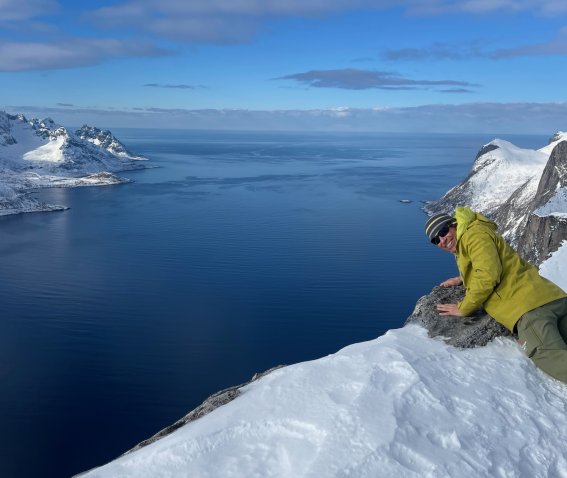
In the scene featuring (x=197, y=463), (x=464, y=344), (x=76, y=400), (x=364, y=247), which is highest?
(x=464, y=344)

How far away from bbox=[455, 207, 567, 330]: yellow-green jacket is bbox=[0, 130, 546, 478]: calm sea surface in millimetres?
29873

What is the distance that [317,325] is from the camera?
52.0 metres

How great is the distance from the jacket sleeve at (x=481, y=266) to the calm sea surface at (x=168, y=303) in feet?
97.8

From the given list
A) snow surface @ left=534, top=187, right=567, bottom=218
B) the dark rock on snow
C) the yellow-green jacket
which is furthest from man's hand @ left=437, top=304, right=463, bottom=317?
snow surface @ left=534, top=187, right=567, bottom=218

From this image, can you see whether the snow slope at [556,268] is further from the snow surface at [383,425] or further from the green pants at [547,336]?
the snow surface at [383,425]

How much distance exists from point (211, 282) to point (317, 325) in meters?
18.9

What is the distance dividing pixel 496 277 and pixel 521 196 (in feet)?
355

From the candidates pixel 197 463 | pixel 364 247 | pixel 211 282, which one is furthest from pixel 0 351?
pixel 364 247

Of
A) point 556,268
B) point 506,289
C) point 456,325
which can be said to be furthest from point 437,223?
point 556,268

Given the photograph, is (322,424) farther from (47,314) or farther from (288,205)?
(288,205)

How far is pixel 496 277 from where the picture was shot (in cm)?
859

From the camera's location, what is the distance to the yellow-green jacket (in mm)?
8625

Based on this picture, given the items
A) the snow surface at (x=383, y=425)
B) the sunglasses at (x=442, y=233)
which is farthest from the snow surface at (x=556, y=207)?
the snow surface at (x=383, y=425)

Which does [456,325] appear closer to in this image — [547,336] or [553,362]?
[547,336]
